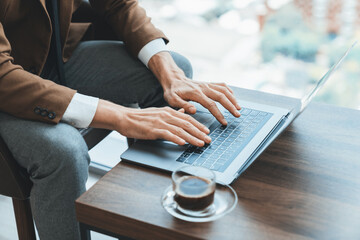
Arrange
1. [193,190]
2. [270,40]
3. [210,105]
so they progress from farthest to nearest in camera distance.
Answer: [270,40]
[210,105]
[193,190]

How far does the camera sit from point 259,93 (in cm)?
139

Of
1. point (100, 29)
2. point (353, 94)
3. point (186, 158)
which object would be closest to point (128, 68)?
point (100, 29)

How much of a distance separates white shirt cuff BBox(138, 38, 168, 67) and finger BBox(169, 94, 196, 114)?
246 mm

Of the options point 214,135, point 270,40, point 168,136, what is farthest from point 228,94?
point 270,40

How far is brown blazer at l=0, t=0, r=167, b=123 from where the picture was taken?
1085 millimetres

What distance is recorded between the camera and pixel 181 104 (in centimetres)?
123

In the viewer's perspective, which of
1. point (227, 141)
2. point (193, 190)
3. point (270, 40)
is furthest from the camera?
point (270, 40)

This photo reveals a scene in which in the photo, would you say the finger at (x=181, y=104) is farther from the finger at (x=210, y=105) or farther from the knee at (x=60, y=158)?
the knee at (x=60, y=158)

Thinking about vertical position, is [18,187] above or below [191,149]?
below

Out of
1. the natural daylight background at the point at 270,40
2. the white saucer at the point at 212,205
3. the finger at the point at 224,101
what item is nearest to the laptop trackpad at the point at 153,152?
the white saucer at the point at 212,205

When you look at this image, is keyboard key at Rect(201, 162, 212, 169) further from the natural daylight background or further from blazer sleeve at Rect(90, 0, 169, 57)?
the natural daylight background

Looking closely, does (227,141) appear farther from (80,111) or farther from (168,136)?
(80,111)

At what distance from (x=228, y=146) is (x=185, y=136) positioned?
0.11 meters

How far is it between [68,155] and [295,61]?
126 centimetres
